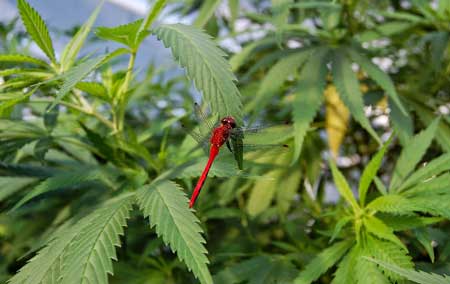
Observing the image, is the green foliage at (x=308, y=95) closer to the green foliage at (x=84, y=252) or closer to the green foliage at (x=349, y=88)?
the green foliage at (x=349, y=88)

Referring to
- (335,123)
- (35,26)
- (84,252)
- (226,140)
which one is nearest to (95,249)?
(84,252)

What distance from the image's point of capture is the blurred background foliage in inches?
20.0

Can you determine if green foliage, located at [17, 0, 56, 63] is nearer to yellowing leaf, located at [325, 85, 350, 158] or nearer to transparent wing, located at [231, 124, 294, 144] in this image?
transparent wing, located at [231, 124, 294, 144]

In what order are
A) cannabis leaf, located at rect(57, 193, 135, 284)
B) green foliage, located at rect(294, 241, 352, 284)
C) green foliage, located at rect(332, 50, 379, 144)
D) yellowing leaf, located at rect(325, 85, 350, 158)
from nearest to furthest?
1. cannabis leaf, located at rect(57, 193, 135, 284)
2. green foliage, located at rect(294, 241, 352, 284)
3. green foliage, located at rect(332, 50, 379, 144)
4. yellowing leaf, located at rect(325, 85, 350, 158)

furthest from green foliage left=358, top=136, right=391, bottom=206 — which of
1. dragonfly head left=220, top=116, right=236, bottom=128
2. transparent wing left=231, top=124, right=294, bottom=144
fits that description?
dragonfly head left=220, top=116, right=236, bottom=128

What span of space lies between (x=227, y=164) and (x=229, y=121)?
9cm

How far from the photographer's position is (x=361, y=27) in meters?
1.07

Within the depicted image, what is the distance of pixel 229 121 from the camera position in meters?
0.50

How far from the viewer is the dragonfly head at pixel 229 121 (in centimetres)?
49

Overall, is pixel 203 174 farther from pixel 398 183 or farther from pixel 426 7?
pixel 426 7

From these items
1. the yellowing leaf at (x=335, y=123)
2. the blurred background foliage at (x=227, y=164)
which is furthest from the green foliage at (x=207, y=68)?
the yellowing leaf at (x=335, y=123)

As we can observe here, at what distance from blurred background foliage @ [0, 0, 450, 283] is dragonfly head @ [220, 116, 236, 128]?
0.03 metres

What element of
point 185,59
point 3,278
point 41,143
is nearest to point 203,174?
point 185,59

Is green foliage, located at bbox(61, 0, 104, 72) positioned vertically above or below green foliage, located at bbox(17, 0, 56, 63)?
below
